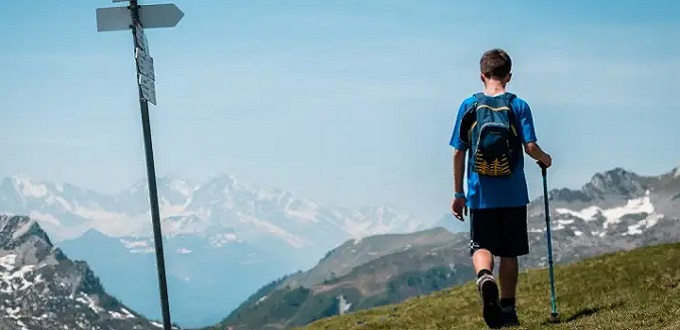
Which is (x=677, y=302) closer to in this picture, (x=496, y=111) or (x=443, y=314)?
(x=496, y=111)

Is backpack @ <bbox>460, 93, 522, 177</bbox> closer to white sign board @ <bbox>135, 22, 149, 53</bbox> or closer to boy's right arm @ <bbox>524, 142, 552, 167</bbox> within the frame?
boy's right arm @ <bbox>524, 142, 552, 167</bbox>

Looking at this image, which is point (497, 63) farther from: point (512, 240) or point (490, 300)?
point (490, 300)

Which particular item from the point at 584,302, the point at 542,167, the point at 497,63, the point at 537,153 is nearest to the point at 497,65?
the point at 497,63

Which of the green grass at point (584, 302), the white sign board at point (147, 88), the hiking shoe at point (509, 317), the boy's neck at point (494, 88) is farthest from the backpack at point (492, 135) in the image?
the white sign board at point (147, 88)

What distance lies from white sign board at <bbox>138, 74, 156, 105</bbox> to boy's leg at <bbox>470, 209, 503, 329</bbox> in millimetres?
4833

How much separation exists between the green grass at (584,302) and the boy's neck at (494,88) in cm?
354

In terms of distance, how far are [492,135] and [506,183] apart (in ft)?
2.51

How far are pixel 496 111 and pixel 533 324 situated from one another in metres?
3.55

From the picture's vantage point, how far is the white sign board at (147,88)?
12.0 meters

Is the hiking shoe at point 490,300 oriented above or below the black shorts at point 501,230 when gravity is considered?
below

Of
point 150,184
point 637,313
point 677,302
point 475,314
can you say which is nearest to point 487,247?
point 637,313

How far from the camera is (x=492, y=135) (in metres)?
12.7

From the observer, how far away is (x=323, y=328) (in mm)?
28281

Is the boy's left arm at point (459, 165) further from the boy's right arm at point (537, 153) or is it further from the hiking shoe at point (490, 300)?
the hiking shoe at point (490, 300)
